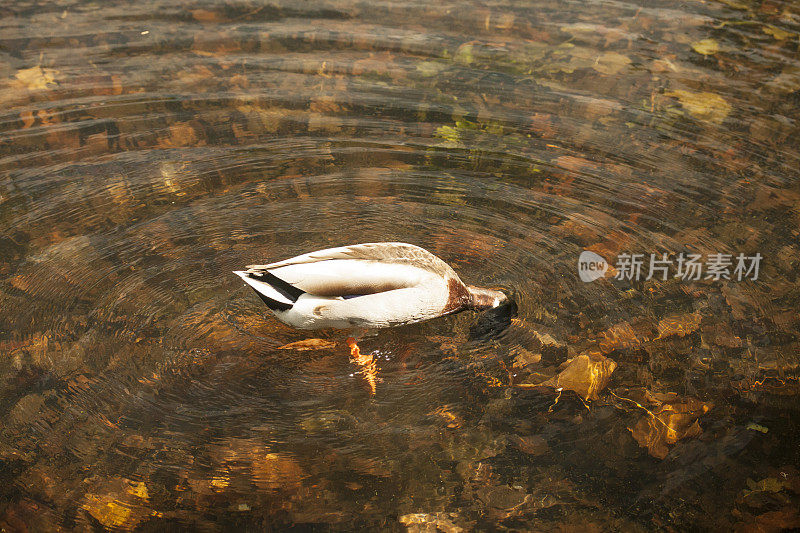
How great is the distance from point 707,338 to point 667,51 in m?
4.81

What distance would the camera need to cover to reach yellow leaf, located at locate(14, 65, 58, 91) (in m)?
7.38

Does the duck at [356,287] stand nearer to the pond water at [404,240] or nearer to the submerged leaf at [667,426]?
the pond water at [404,240]

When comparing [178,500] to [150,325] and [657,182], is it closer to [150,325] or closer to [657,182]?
[150,325]

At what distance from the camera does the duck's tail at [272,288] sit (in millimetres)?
4281

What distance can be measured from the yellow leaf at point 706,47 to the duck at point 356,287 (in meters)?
5.51

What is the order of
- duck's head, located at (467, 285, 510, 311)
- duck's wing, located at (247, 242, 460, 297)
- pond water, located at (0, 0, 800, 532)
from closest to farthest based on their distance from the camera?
pond water, located at (0, 0, 800, 532), duck's wing, located at (247, 242, 460, 297), duck's head, located at (467, 285, 510, 311)

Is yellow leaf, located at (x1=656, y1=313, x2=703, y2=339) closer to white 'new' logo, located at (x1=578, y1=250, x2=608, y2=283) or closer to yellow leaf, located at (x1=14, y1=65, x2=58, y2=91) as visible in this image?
white 'new' logo, located at (x1=578, y1=250, x2=608, y2=283)

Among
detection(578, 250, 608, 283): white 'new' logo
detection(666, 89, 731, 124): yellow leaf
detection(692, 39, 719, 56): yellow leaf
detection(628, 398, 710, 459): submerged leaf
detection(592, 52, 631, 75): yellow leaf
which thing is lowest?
detection(628, 398, 710, 459): submerged leaf

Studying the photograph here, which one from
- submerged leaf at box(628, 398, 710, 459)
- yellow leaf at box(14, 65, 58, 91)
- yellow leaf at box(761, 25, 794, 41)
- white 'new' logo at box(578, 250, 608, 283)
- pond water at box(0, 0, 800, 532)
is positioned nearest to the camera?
pond water at box(0, 0, 800, 532)

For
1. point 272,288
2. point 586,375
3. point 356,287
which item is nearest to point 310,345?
point 272,288

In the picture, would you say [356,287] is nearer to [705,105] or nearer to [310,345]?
[310,345]

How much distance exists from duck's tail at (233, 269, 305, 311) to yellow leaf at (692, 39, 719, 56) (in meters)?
6.38

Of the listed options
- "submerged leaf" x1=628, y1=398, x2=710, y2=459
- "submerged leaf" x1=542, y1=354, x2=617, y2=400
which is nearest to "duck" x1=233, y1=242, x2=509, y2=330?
"submerged leaf" x1=542, y1=354, x2=617, y2=400

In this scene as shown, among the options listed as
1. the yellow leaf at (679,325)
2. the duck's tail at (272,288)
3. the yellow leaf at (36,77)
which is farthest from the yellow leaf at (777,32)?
the yellow leaf at (36,77)
